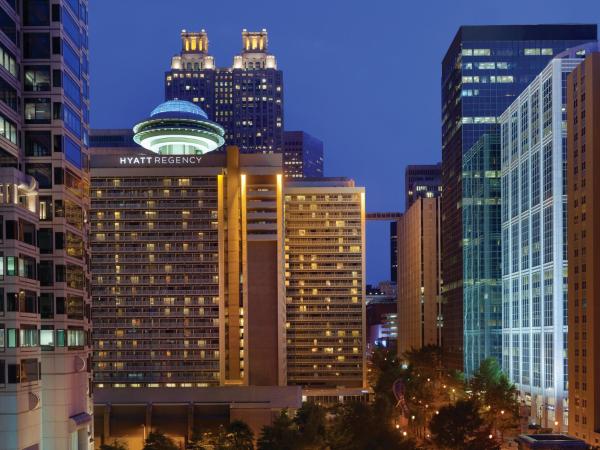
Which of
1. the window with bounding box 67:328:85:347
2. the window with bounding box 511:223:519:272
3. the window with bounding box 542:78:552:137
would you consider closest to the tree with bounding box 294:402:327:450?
the window with bounding box 67:328:85:347

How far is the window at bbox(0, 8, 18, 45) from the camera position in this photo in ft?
252

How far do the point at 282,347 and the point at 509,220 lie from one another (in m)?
Answer: 67.8

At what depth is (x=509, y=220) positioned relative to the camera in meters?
187

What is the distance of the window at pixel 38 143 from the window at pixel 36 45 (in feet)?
28.0

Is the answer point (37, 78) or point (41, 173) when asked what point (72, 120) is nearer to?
point (37, 78)

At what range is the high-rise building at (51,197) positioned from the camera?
239ft

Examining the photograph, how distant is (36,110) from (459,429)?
64.5 meters

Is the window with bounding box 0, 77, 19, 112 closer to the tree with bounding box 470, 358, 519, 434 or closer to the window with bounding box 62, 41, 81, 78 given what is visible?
the window with bounding box 62, 41, 81, 78

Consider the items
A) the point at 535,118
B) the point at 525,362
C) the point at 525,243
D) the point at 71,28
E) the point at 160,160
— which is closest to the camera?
the point at 71,28

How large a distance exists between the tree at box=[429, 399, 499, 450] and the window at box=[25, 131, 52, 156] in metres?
59.1

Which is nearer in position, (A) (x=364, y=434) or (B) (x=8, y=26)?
(B) (x=8, y=26)

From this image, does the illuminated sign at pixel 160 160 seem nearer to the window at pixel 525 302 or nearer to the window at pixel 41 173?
Result: the window at pixel 525 302

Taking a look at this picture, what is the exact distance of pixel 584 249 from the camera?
130 m

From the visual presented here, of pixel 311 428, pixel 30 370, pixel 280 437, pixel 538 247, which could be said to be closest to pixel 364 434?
pixel 311 428
